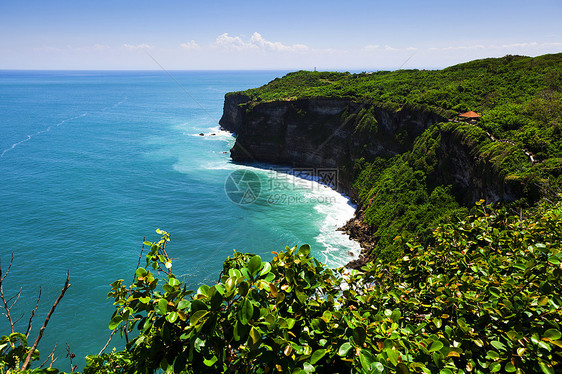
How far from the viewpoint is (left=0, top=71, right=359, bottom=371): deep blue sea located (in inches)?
1295

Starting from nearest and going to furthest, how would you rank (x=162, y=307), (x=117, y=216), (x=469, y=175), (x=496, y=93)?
(x=162, y=307) < (x=469, y=175) < (x=117, y=216) < (x=496, y=93)

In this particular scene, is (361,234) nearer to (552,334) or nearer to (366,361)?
(552,334)

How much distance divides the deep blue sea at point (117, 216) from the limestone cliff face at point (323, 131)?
532 cm

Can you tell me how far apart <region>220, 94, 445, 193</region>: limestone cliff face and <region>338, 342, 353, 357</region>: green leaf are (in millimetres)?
51297

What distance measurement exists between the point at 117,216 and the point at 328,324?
50834 millimetres

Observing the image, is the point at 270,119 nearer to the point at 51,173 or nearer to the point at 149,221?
the point at 149,221

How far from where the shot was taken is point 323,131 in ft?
237

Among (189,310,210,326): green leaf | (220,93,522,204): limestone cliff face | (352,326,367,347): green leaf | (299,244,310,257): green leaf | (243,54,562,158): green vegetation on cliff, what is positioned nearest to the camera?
(189,310,210,326): green leaf

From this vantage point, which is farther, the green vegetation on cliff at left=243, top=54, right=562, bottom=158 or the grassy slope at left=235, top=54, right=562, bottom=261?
the green vegetation on cliff at left=243, top=54, right=562, bottom=158

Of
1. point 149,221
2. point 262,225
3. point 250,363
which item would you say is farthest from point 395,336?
point 149,221

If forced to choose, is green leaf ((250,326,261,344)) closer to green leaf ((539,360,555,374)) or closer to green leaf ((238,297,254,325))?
green leaf ((238,297,254,325))

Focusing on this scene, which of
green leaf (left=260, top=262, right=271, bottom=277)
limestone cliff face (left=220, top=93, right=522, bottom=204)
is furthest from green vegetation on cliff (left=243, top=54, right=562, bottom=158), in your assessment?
green leaf (left=260, top=262, right=271, bottom=277)

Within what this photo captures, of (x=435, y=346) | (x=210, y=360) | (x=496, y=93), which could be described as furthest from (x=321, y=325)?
(x=496, y=93)

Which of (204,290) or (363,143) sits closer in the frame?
(204,290)
